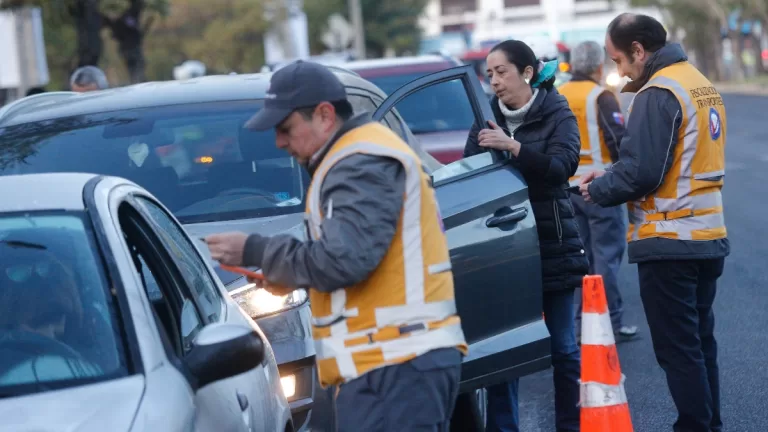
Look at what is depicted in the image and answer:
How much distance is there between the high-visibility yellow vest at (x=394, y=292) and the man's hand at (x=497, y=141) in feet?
6.18

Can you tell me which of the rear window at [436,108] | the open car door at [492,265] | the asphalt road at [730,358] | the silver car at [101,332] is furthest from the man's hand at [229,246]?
the rear window at [436,108]

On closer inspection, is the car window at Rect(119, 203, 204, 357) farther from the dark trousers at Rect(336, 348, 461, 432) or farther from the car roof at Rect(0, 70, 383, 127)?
the car roof at Rect(0, 70, 383, 127)

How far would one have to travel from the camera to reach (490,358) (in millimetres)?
5281

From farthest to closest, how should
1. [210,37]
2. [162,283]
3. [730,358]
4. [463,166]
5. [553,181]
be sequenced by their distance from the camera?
[210,37] < [730,358] < [553,181] < [463,166] < [162,283]

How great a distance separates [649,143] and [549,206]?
595mm

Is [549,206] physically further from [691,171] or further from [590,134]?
[590,134]

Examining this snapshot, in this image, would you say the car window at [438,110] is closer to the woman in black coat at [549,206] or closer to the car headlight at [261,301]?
the woman in black coat at [549,206]

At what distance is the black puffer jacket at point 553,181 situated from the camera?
18.5 feet

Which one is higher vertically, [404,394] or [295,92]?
[295,92]

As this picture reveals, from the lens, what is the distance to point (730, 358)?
25.9ft

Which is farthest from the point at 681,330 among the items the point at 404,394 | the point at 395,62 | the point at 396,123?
the point at 395,62

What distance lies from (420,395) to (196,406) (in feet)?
1.95

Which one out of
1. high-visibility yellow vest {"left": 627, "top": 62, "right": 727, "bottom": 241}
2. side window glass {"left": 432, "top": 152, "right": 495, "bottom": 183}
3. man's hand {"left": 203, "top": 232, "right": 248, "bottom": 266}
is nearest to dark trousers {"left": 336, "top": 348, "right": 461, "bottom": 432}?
man's hand {"left": 203, "top": 232, "right": 248, "bottom": 266}

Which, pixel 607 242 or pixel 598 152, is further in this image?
pixel 607 242
